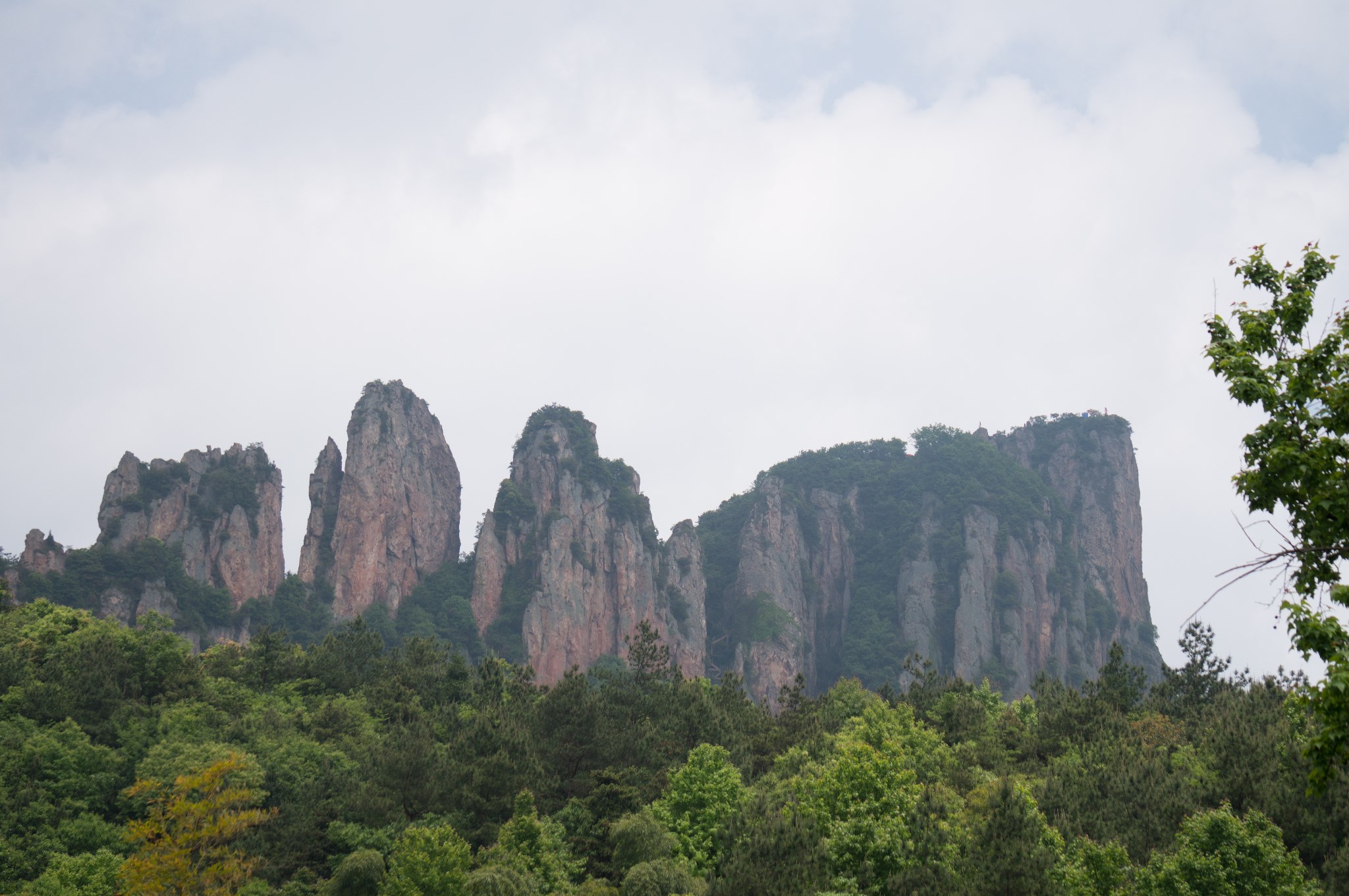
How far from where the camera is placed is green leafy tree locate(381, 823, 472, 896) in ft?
100

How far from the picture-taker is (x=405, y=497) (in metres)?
111

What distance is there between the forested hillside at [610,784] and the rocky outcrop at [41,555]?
32486 mm

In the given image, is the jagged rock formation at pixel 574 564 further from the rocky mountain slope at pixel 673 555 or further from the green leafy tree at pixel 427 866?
the green leafy tree at pixel 427 866

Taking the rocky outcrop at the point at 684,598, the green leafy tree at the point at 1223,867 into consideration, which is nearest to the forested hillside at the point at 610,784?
the green leafy tree at the point at 1223,867

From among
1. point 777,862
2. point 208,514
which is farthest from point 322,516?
point 777,862

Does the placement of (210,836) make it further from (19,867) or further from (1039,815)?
(1039,815)

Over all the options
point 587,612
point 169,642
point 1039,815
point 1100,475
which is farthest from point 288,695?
point 1100,475

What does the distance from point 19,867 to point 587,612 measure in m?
75.2

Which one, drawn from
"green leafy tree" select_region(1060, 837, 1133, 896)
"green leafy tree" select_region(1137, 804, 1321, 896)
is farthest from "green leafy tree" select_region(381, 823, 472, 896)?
"green leafy tree" select_region(1137, 804, 1321, 896)

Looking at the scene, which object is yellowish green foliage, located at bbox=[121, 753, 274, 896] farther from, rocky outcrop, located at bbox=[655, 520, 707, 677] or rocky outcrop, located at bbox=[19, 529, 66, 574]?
rocky outcrop, located at bbox=[655, 520, 707, 677]

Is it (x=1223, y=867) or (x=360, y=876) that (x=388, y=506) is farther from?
(x=1223, y=867)

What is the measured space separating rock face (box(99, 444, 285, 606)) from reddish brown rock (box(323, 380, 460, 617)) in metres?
5.81

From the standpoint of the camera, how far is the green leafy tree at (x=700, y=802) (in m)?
Result: 35.8

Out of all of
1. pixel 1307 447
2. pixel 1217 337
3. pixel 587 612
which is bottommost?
pixel 1307 447
